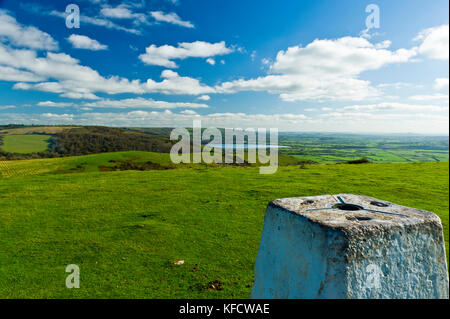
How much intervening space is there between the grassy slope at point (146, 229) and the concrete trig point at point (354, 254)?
4.07m

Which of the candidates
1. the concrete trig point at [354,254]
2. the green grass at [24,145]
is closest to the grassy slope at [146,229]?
the concrete trig point at [354,254]

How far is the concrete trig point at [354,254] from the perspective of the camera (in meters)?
2.33

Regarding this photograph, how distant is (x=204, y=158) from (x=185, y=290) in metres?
51.4

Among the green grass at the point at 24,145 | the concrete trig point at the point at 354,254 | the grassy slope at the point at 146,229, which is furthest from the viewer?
the green grass at the point at 24,145

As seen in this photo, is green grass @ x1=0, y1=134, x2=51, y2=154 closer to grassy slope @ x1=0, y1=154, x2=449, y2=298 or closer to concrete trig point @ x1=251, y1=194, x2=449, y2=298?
grassy slope @ x1=0, y1=154, x2=449, y2=298

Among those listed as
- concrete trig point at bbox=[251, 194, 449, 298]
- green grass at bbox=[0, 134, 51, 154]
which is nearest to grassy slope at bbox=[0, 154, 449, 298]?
concrete trig point at bbox=[251, 194, 449, 298]

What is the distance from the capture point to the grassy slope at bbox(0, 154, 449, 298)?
22.2 feet

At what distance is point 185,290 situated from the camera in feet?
21.1

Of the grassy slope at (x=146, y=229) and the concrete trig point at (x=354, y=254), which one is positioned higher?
the concrete trig point at (x=354, y=254)

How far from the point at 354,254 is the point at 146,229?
A: 9.49 meters

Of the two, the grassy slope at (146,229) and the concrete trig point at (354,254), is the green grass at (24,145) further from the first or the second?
the concrete trig point at (354,254)

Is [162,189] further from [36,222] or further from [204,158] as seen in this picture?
[204,158]
